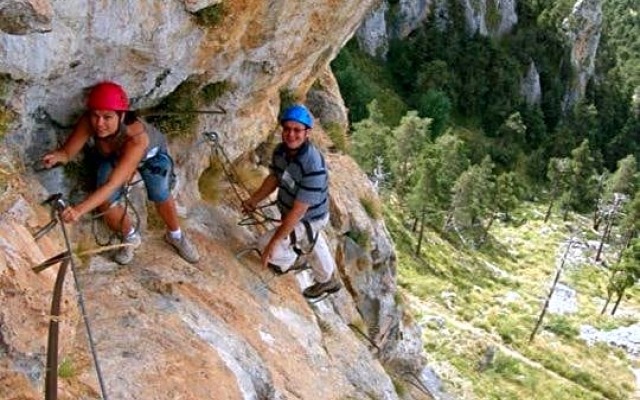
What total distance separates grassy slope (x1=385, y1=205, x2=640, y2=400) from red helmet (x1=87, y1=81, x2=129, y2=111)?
31.8m

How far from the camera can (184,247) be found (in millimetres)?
9500

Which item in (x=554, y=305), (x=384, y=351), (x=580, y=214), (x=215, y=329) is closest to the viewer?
(x=215, y=329)

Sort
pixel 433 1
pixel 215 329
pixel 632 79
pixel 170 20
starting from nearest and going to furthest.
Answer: pixel 170 20
pixel 215 329
pixel 433 1
pixel 632 79

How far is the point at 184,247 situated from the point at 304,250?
204cm

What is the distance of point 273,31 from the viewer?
9352 mm

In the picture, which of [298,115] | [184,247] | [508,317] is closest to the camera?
[298,115]

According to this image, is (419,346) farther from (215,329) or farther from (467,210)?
(467,210)

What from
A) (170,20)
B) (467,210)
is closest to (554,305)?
(467,210)

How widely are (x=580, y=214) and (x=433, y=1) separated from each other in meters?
45.2

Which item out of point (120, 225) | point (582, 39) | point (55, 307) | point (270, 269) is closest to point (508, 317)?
point (270, 269)

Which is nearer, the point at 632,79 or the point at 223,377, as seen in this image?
the point at 223,377

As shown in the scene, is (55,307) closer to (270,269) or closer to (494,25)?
(270,269)

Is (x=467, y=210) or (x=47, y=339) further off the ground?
(x=47, y=339)

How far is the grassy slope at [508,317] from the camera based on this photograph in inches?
1861
